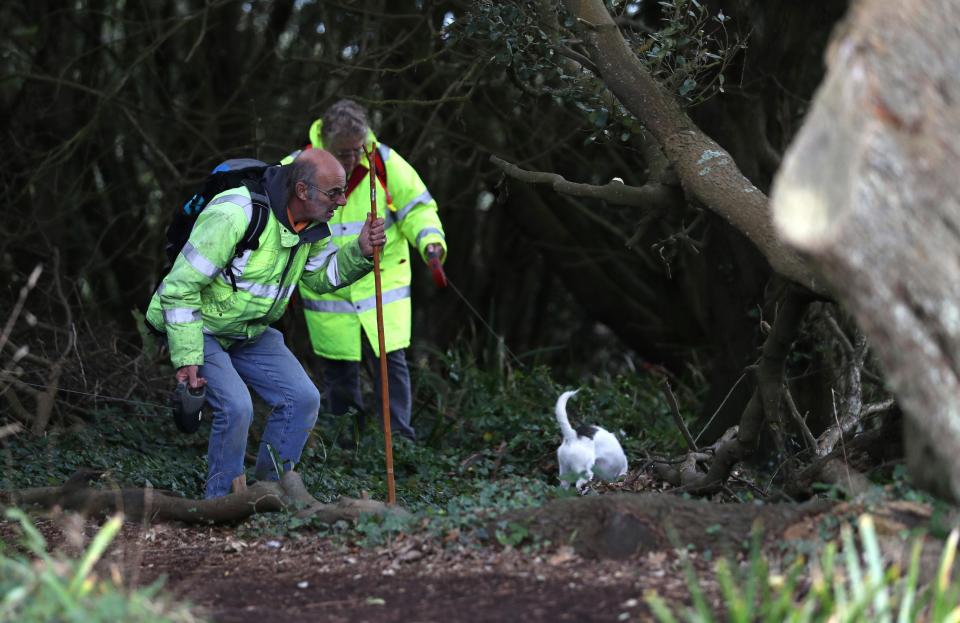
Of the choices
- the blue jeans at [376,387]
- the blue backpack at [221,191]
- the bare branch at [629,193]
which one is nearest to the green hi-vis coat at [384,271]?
the blue jeans at [376,387]

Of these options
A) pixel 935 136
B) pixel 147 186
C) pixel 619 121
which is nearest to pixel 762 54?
pixel 619 121

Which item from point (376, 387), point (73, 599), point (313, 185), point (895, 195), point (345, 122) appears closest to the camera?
point (895, 195)

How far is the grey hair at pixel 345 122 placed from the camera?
650cm

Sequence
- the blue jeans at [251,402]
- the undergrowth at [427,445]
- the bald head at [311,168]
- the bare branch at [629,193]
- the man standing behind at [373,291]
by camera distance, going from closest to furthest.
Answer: the bare branch at [629,193] → the bald head at [311,168] → the blue jeans at [251,402] → the undergrowth at [427,445] → the man standing behind at [373,291]

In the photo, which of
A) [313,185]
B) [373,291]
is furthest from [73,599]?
[373,291]

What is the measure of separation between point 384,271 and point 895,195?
15.8 feet

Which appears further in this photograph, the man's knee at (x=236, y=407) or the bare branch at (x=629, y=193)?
the man's knee at (x=236, y=407)

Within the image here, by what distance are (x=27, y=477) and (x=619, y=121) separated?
10.7 feet

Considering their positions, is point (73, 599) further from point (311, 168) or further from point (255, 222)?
point (311, 168)

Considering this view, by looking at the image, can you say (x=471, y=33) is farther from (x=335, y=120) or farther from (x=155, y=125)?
(x=155, y=125)

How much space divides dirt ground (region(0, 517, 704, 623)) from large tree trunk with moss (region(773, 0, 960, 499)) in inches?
41.1

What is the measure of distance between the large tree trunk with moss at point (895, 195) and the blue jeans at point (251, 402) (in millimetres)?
3233

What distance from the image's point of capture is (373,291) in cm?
720

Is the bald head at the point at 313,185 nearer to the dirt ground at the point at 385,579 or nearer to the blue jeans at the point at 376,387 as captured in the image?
the dirt ground at the point at 385,579
